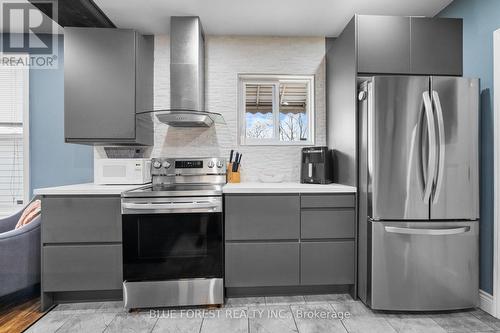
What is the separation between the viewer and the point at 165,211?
203cm

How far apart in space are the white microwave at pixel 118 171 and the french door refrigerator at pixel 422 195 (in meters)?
1.89

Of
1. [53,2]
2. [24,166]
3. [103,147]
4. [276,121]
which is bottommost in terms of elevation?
[24,166]

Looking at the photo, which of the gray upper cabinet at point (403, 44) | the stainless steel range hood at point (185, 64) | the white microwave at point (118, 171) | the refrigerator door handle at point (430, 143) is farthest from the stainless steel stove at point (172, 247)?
the gray upper cabinet at point (403, 44)

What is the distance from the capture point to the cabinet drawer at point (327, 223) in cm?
221

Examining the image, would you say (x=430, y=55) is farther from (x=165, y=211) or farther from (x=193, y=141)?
(x=165, y=211)

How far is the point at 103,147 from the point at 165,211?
1308mm

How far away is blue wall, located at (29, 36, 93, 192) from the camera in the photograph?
286 centimetres

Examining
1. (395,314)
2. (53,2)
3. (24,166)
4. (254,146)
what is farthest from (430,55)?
(24,166)

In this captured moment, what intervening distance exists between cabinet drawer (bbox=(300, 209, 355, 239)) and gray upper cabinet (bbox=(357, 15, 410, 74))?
1.15 meters

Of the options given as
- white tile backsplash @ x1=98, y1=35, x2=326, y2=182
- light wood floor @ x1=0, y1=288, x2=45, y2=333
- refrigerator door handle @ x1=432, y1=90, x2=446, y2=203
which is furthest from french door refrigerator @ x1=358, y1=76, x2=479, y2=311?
light wood floor @ x1=0, y1=288, x2=45, y2=333

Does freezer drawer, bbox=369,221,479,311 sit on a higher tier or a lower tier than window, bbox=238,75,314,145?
lower

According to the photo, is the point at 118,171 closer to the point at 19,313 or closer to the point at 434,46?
the point at 19,313

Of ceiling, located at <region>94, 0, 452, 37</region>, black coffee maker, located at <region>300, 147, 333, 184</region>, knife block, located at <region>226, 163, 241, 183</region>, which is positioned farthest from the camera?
knife block, located at <region>226, 163, 241, 183</region>

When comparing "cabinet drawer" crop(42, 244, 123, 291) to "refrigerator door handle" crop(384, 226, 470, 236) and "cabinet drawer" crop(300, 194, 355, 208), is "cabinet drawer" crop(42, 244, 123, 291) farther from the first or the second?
"refrigerator door handle" crop(384, 226, 470, 236)
